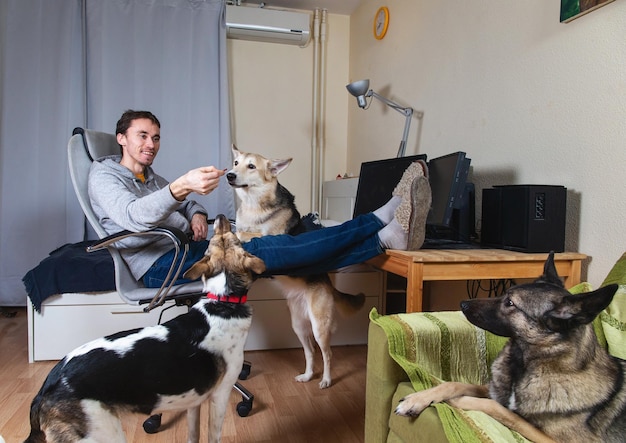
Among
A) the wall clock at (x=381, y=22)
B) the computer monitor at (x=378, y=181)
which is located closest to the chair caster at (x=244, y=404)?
the computer monitor at (x=378, y=181)

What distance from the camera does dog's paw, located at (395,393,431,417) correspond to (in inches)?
41.9

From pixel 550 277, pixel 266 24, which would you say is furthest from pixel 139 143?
pixel 266 24

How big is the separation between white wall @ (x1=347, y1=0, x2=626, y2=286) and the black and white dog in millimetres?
1262

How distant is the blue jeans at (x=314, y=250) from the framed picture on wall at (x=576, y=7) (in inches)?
42.7

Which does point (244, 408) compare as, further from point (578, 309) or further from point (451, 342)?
point (578, 309)

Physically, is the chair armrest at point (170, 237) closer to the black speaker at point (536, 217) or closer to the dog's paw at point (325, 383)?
the dog's paw at point (325, 383)

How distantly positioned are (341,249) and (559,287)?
90 cm

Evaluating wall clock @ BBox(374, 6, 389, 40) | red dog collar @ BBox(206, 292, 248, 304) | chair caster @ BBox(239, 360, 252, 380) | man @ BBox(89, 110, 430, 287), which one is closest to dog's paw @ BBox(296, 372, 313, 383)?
chair caster @ BBox(239, 360, 252, 380)

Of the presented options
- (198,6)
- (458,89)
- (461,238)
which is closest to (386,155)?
(458,89)

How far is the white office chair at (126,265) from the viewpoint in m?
1.69

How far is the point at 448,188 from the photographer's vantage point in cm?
201

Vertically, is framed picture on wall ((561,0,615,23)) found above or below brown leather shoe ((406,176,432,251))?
above

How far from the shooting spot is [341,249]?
1.86m

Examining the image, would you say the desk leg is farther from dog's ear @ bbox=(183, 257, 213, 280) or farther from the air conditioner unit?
the air conditioner unit
